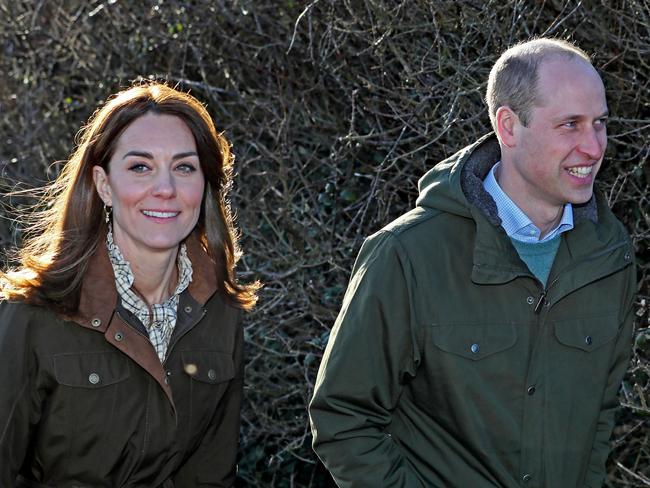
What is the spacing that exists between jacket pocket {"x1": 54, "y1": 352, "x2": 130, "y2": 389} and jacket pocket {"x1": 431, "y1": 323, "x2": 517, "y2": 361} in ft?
3.57

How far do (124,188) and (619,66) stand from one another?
86.6 inches

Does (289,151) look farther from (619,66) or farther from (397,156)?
(619,66)

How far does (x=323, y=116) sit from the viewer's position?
5.86m

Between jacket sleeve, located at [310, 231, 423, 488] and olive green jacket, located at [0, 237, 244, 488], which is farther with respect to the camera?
olive green jacket, located at [0, 237, 244, 488]

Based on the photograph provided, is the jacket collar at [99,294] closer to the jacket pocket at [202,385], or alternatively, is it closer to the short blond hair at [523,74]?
the jacket pocket at [202,385]

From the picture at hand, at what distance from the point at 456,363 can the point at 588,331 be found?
46 cm

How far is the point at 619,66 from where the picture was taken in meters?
4.79

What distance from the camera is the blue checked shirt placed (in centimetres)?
360

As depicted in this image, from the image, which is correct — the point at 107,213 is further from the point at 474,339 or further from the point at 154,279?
the point at 474,339

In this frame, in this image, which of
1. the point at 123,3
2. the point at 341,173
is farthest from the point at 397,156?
the point at 123,3

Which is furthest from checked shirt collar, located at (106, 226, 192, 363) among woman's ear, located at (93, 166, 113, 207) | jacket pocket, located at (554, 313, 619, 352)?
jacket pocket, located at (554, 313, 619, 352)

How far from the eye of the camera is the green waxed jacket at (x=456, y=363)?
11.2 feet

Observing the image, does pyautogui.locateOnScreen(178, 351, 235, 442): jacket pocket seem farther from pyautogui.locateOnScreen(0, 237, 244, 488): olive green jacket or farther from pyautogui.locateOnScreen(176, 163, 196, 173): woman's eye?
pyautogui.locateOnScreen(176, 163, 196, 173): woman's eye

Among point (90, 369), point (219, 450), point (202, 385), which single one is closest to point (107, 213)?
point (90, 369)
